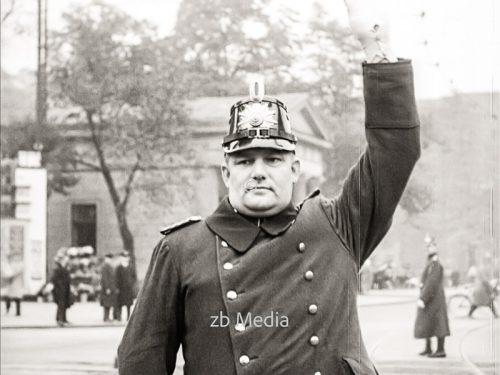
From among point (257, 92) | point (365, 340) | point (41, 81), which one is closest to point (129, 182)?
point (41, 81)

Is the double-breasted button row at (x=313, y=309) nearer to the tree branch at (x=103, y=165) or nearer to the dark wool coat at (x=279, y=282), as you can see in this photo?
the dark wool coat at (x=279, y=282)

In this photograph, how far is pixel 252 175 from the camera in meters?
1.97

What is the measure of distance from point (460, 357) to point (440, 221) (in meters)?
0.58

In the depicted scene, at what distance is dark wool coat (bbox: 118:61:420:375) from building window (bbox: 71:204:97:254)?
8.81 ft

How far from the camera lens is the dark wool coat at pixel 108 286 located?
4602 millimetres

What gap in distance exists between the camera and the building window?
15.5ft

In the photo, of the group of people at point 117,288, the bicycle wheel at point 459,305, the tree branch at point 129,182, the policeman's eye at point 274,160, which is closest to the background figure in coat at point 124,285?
the group of people at point 117,288

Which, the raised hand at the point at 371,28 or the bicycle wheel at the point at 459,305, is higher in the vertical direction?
the raised hand at the point at 371,28

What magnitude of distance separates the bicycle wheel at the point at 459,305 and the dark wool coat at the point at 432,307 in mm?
32

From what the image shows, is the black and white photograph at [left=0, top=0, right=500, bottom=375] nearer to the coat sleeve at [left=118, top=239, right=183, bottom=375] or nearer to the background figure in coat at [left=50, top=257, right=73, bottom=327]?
the background figure in coat at [left=50, top=257, right=73, bottom=327]

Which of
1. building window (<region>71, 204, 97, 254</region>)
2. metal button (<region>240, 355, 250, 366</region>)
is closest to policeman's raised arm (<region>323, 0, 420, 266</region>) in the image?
metal button (<region>240, 355, 250, 366</region>)

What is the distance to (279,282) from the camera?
1.99 metres

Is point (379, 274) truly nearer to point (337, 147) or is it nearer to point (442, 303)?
point (442, 303)

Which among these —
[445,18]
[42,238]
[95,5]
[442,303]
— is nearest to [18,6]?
[95,5]
